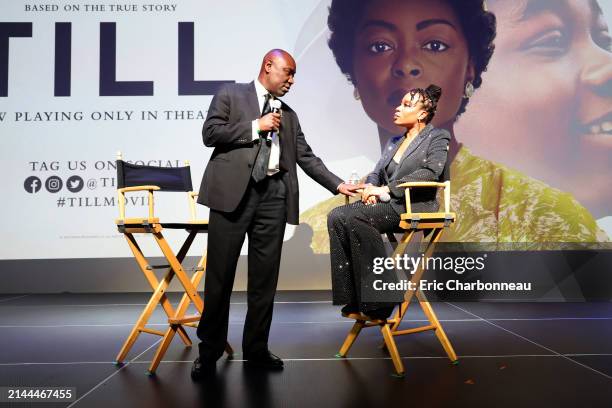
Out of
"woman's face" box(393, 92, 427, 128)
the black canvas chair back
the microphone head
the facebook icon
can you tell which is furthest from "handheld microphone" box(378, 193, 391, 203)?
the facebook icon

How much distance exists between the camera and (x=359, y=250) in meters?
2.52

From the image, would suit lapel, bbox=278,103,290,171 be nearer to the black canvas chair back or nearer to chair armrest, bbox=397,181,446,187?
chair armrest, bbox=397,181,446,187

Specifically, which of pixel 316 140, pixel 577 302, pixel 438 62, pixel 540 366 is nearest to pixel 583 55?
pixel 438 62

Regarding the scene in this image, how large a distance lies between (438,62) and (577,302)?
2.68 meters

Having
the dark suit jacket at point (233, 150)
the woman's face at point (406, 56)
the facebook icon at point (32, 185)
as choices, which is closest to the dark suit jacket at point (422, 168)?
the dark suit jacket at point (233, 150)

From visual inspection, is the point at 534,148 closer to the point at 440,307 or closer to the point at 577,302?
the point at 577,302

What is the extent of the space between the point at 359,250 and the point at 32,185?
13.5ft

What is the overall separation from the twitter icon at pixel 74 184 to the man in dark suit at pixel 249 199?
11.0ft

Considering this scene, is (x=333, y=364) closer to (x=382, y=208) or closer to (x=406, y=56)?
(x=382, y=208)

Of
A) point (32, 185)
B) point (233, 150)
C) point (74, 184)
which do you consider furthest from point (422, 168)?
point (32, 185)

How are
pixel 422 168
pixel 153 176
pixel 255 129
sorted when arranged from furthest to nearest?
1. pixel 153 176
2. pixel 422 168
3. pixel 255 129

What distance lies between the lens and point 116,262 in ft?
17.4

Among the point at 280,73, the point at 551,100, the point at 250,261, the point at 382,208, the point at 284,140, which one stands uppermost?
the point at 551,100

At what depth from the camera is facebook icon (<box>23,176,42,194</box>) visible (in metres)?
5.28
